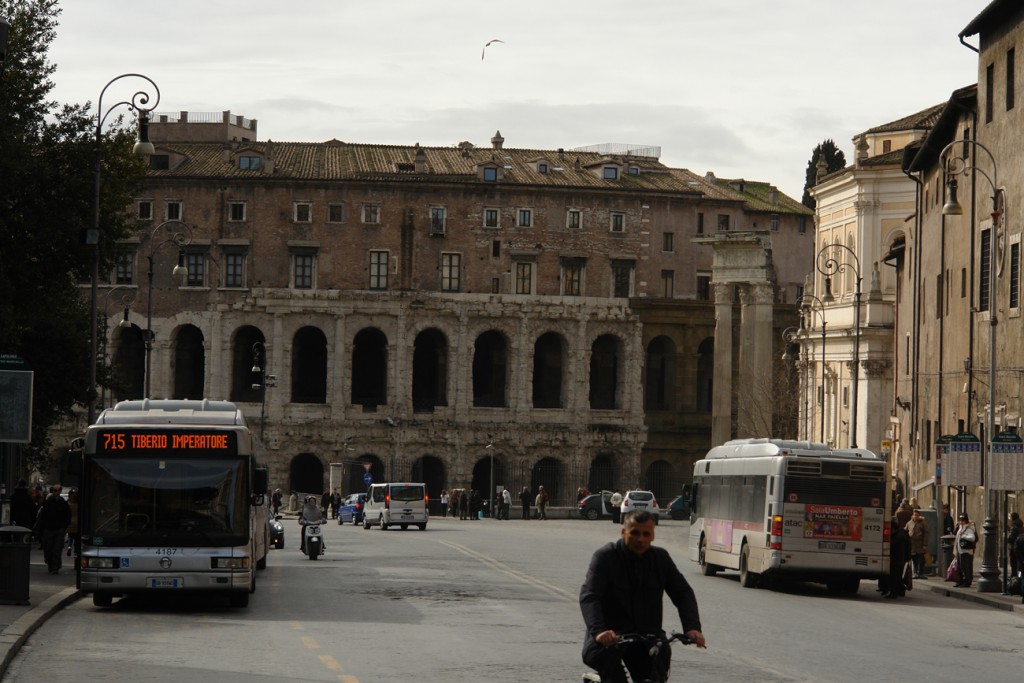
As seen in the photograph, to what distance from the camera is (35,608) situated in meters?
20.1

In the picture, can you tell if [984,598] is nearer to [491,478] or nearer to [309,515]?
[309,515]

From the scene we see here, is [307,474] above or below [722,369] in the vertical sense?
below

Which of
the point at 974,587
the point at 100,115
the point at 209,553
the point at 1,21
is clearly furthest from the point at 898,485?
the point at 1,21

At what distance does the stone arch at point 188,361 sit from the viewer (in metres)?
84.9

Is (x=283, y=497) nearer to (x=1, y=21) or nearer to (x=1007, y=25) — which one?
(x=1007, y=25)

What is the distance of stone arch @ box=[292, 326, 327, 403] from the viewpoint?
85.4 metres

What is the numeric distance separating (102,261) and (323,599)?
9237 millimetres

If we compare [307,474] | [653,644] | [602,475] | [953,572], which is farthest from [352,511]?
[653,644]

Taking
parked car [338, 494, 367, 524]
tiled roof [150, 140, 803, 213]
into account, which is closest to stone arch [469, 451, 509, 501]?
tiled roof [150, 140, 803, 213]

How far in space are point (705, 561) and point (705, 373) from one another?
5653 cm

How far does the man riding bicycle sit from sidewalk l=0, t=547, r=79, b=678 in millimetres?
6799

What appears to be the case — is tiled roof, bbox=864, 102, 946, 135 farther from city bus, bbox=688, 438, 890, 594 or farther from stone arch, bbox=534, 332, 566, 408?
city bus, bbox=688, 438, 890, 594

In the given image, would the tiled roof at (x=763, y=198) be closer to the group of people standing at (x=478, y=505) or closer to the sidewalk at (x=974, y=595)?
the group of people standing at (x=478, y=505)

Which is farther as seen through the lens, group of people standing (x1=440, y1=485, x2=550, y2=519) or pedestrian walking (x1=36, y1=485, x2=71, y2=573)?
group of people standing (x1=440, y1=485, x2=550, y2=519)
